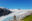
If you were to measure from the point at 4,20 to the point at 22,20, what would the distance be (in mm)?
233

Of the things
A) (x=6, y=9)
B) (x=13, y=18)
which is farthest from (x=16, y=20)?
(x=6, y=9)

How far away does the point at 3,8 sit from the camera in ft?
2.51

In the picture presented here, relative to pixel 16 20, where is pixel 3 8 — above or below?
above

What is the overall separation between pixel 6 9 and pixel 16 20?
27 centimetres

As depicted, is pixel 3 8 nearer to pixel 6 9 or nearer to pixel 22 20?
pixel 6 9

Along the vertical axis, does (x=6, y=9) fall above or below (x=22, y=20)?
above

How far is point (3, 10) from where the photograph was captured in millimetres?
783

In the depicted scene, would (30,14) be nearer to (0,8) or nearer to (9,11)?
(9,11)

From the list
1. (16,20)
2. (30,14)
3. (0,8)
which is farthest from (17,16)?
(0,8)

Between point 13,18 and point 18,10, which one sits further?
point 18,10

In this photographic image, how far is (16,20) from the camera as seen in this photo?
638 mm

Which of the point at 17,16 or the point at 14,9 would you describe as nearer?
the point at 17,16

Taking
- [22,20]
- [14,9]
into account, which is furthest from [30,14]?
[14,9]

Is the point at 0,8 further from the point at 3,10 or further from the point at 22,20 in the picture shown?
the point at 22,20
